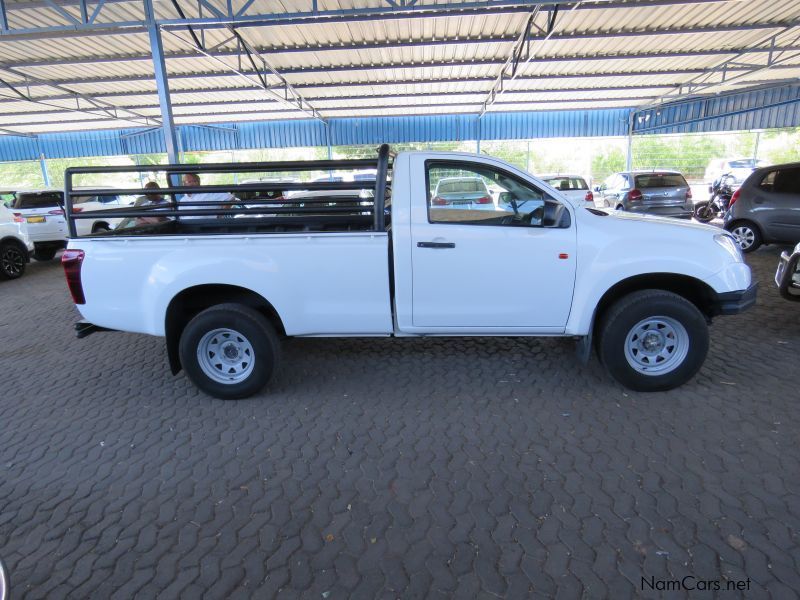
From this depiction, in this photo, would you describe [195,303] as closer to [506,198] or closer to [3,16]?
[506,198]

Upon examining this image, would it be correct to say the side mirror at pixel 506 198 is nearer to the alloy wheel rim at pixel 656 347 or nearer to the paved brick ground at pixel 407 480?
the alloy wheel rim at pixel 656 347

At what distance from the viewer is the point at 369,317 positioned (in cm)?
398

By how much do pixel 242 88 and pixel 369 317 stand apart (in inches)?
572

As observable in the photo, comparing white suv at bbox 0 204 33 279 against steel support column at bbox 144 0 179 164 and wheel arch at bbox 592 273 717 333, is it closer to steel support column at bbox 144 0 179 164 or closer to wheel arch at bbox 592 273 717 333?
steel support column at bbox 144 0 179 164

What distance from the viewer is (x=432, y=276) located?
386cm

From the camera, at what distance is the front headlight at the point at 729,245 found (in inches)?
152

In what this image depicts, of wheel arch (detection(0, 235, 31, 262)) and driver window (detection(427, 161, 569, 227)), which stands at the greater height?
driver window (detection(427, 161, 569, 227))

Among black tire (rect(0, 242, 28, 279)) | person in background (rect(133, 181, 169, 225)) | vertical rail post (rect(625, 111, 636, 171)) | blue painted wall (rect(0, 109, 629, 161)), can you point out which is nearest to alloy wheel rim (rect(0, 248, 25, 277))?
black tire (rect(0, 242, 28, 279))

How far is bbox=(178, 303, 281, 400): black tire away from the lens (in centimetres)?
393

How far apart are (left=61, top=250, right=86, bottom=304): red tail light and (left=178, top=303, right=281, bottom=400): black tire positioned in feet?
3.01

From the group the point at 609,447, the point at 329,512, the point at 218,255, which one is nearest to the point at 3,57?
the point at 218,255

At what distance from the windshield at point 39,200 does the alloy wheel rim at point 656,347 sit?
13.0 m

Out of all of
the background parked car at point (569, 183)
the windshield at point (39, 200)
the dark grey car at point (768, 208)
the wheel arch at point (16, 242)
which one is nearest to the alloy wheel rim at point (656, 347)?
the dark grey car at point (768, 208)

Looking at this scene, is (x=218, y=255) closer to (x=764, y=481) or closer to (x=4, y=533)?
(x=4, y=533)
